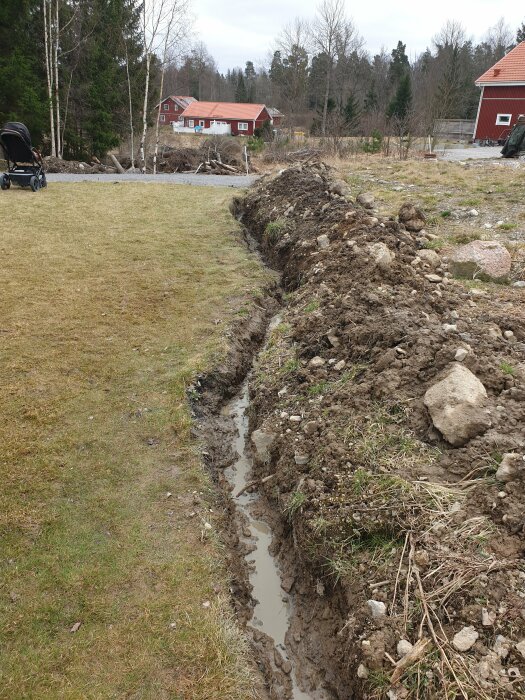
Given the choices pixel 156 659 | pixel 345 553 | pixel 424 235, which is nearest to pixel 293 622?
pixel 345 553

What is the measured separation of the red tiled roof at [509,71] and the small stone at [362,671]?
29.3 metres

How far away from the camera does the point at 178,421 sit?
4676 millimetres

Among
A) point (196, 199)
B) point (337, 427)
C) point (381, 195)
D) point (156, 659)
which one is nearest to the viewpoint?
point (156, 659)

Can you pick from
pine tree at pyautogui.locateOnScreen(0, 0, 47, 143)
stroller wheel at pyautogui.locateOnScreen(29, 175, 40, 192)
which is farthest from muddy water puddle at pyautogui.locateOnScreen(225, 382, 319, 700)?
pine tree at pyautogui.locateOnScreen(0, 0, 47, 143)

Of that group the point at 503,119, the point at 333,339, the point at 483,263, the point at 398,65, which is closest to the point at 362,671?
the point at 333,339

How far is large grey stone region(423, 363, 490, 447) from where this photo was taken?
11.0 ft

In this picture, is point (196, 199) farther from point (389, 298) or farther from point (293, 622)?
point (293, 622)

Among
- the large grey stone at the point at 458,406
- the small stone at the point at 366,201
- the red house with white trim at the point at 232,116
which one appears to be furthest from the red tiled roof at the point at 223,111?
the large grey stone at the point at 458,406

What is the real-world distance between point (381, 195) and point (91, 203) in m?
7.50

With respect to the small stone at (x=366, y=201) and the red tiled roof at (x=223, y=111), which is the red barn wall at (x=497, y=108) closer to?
the small stone at (x=366, y=201)

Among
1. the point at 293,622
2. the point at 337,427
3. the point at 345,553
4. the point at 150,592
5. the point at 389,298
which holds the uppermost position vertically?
the point at 389,298

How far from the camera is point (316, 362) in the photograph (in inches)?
193

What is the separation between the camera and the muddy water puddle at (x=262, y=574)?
10.2 ft

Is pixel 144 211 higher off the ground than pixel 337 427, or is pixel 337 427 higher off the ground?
pixel 144 211
